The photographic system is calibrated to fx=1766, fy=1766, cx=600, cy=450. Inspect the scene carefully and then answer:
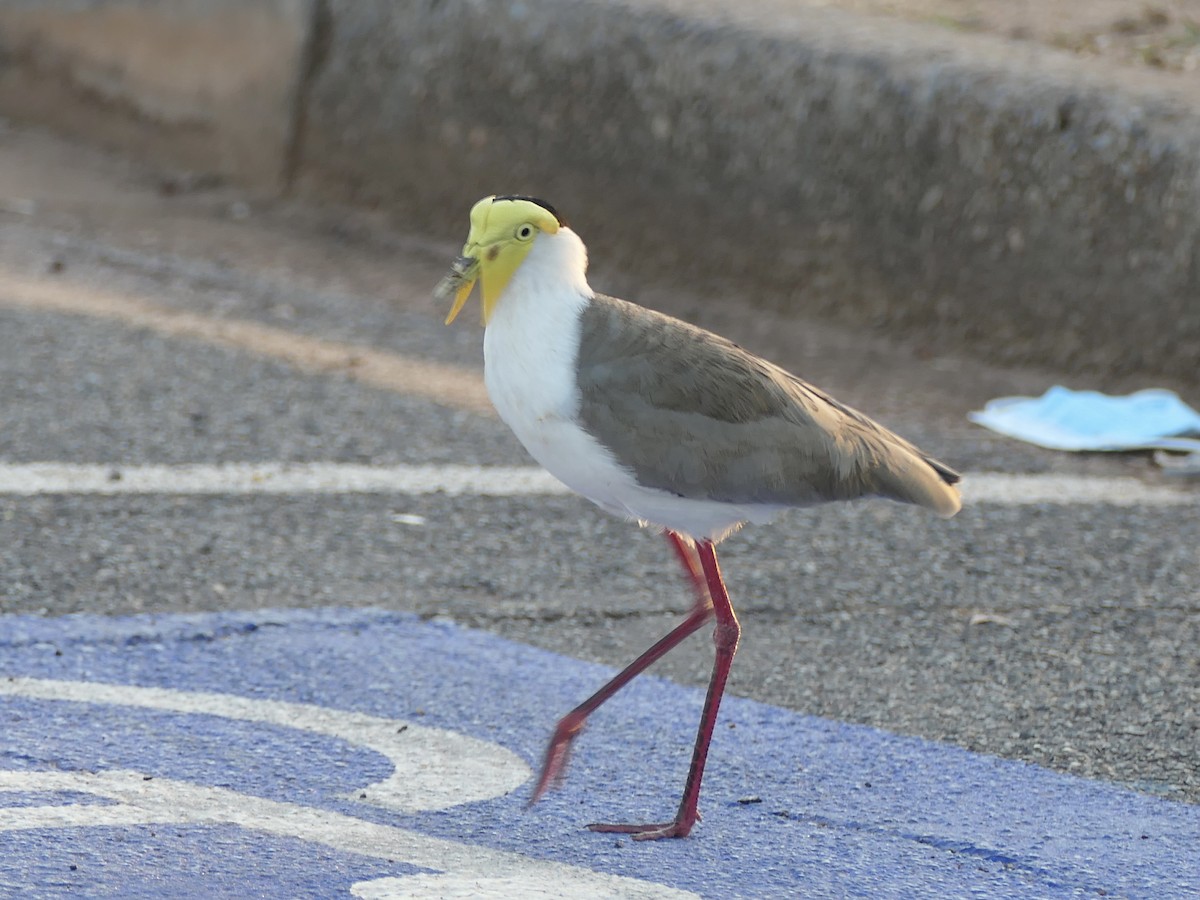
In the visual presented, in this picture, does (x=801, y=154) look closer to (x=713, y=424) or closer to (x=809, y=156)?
(x=809, y=156)

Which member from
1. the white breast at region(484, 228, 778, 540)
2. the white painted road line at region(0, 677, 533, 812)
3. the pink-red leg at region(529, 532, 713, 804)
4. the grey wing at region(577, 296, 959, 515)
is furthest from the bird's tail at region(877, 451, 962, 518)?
the white painted road line at region(0, 677, 533, 812)

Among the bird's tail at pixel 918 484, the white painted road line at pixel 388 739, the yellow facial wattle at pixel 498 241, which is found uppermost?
the yellow facial wattle at pixel 498 241

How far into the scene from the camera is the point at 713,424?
113 inches

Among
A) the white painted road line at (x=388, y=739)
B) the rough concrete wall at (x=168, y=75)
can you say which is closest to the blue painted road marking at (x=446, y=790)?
the white painted road line at (x=388, y=739)

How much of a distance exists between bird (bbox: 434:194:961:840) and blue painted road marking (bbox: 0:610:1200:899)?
16cm

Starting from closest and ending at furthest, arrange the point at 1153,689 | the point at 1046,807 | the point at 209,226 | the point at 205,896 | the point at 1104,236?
the point at 205,896
the point at 1046,807
the point at 1153,689
the point at 1104,236
the point at 209,226

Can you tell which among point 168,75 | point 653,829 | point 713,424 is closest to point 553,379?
point 713,424

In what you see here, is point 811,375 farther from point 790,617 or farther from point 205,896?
point 205,896

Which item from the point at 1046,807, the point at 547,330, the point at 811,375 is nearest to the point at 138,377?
the point at 811,375

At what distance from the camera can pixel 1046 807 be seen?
3.05 m

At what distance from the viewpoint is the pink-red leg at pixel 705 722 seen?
9.44 ft

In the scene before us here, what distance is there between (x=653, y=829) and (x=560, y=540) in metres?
1.63

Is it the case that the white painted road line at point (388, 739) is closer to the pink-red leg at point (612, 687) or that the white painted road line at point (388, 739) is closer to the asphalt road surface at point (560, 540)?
the pink-red leg at point (612, 687)

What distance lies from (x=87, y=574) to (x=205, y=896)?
157cm
